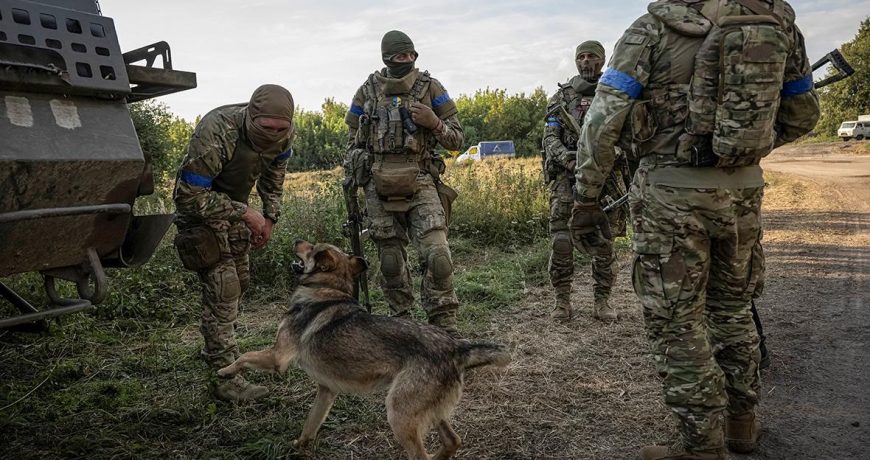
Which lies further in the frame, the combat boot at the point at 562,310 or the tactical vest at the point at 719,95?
the combat boot at the point at 562,310

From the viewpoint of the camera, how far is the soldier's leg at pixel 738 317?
10.2ft

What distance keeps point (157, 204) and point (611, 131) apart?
634cm

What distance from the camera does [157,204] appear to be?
7742 millimetres

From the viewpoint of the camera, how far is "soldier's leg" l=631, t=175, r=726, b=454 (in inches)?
120

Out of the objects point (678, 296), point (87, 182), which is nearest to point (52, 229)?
point (87, 182)

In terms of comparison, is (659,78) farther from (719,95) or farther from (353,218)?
(353,218)

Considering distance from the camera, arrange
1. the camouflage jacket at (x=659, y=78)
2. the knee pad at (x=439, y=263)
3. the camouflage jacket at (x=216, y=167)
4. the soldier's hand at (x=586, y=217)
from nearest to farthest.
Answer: the camouflage jacket at (x=659, y=78), the soldier's hand at (x=586, y=217), the camouflage jacket at (x=216, y=167), the knee pad at (x=439, y=263)

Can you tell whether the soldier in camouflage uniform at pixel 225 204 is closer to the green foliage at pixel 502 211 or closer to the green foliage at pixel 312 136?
the green foliage at pixel 502 211

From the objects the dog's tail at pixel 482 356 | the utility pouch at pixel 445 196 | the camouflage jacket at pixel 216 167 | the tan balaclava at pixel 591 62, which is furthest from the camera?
the tan balaclava at pixel 591 62

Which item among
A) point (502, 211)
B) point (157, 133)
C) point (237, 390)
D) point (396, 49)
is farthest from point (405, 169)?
point (157, 133)

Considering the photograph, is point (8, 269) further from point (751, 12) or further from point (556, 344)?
point (556, 344)

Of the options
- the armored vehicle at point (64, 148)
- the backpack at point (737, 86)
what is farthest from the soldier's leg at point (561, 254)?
the armored vehicle at point (64, 148)

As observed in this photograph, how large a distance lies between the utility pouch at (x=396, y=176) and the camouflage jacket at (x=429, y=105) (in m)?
0.29

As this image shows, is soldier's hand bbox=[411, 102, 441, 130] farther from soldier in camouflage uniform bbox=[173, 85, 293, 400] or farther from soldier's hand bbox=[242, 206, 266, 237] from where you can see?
soldier's hand bbox=[242, 206, 266, 237]
